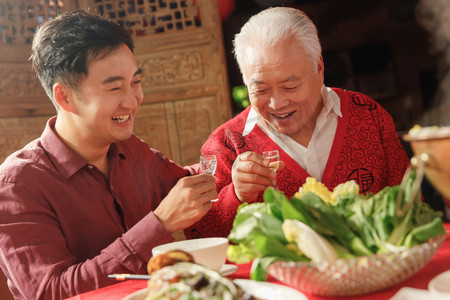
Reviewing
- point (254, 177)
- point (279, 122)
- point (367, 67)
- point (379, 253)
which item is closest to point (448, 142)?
point (379, 253)

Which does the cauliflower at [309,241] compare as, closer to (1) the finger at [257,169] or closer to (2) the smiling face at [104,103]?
(1) the finger at [257,169]

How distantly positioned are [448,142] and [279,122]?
3.57 feet

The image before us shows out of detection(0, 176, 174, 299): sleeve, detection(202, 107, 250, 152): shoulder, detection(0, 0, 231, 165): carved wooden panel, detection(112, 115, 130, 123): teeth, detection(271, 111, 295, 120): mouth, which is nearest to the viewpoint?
detection(0, 176, 174, 299): sleeve

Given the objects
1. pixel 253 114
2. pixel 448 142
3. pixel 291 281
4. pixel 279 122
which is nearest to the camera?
→ pixel 448 142

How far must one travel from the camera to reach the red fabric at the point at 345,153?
1.87 m

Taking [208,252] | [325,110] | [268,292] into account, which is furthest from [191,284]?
[325,110]

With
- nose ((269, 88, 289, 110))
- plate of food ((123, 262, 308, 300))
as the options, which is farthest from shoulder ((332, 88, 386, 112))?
plate of food ((123, 262, 308, 300))

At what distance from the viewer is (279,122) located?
1.86 meters

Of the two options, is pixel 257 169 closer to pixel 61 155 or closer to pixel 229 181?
pixel 229 181

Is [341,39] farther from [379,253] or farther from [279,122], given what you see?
[379,253]

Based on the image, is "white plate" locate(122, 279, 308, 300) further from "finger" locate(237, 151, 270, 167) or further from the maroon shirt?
"finger" locate(237, 151, 270, 167)

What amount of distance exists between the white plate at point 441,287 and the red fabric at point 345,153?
1.05 metres

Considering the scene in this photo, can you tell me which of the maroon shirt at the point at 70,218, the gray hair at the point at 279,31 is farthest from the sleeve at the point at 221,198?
the gray hair at the point at 279,31

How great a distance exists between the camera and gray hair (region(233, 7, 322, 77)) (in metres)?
1.81
